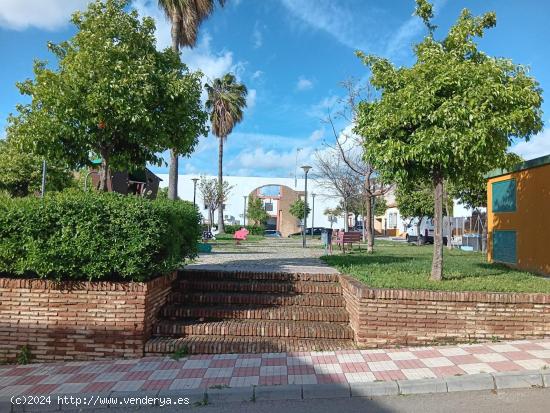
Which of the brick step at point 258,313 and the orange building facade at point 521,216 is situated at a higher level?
the orange building facade at point 521,216

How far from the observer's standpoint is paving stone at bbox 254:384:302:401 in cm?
474

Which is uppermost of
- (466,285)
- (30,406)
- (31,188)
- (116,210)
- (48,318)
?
(31,188)

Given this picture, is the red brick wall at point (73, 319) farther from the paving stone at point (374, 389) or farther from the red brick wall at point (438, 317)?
the red brick wall at point (438, 317)

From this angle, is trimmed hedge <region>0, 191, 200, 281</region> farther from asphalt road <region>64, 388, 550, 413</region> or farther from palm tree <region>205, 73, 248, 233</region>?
palm tree <region>205, 73, 248, 233</region>

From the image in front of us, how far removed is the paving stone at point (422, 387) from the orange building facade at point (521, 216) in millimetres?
6209

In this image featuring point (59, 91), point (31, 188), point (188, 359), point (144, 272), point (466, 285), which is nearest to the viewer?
point (188, 359)

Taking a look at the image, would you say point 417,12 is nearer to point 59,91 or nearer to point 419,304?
point 419,304

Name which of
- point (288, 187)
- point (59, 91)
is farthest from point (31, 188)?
point (288, 187)

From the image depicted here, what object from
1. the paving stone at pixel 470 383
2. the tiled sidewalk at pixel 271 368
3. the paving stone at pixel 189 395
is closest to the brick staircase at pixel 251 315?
the tiled sidewalk at pixel 271 368

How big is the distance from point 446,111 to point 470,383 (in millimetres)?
3804

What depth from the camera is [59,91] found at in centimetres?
744

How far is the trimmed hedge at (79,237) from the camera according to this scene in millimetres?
6062

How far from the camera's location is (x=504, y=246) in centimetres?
1137

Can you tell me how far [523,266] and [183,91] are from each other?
857 cm
